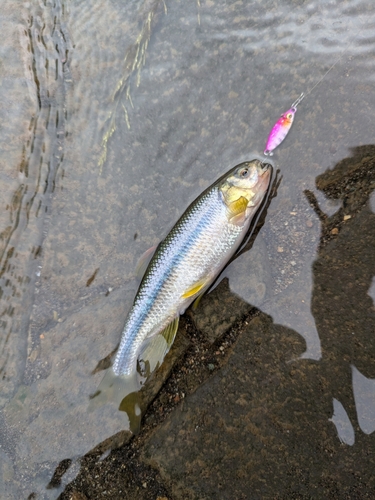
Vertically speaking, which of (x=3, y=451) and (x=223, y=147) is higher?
(x=223, y=147)

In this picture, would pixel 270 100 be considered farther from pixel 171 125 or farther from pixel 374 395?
pixel 374 395

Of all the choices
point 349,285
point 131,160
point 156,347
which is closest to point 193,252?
point 156,347

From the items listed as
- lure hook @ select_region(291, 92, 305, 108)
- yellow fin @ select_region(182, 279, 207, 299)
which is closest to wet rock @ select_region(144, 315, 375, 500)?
yellow fin @ select_region(182, 279, 207, 299)

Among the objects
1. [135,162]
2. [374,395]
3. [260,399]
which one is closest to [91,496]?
[260,399]

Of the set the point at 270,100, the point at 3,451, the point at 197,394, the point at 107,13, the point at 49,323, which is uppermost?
the point at 107,13

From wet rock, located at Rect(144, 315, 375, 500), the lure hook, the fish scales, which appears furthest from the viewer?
the lure hook

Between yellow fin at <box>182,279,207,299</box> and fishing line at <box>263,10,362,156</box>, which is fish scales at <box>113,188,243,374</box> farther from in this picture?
fishing line at <box>263,10,362,156</box>
